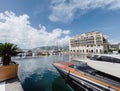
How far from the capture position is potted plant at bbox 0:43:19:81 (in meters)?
7.00

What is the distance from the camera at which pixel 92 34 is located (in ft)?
247

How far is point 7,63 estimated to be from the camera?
25.8 ft

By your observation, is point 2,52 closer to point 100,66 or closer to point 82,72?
point 82,72

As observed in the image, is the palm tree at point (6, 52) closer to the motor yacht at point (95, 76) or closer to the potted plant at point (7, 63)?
the potted plant at point (7, 63)

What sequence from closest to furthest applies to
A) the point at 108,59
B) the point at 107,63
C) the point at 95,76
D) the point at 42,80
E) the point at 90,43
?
the point at 95,76 → the point at 107,63 → the point at 108,59 → the point at 42,80 → the point at 90,43

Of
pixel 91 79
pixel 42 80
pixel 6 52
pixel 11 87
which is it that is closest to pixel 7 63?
pixel 6 52

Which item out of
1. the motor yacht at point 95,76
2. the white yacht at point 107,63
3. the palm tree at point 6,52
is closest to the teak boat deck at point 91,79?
the motor yacht at point 95,76

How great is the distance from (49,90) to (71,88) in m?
1.35

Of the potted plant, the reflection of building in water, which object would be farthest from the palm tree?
the reflection of building in water

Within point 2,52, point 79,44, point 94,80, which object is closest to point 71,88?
point 94,80

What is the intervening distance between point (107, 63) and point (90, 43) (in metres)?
72.3

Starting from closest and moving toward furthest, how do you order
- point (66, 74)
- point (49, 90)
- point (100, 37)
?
point (49, 90) → point (66, 74) → point (100, 37)

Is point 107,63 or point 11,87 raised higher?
point 107,63

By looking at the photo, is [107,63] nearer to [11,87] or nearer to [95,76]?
[95,76]
